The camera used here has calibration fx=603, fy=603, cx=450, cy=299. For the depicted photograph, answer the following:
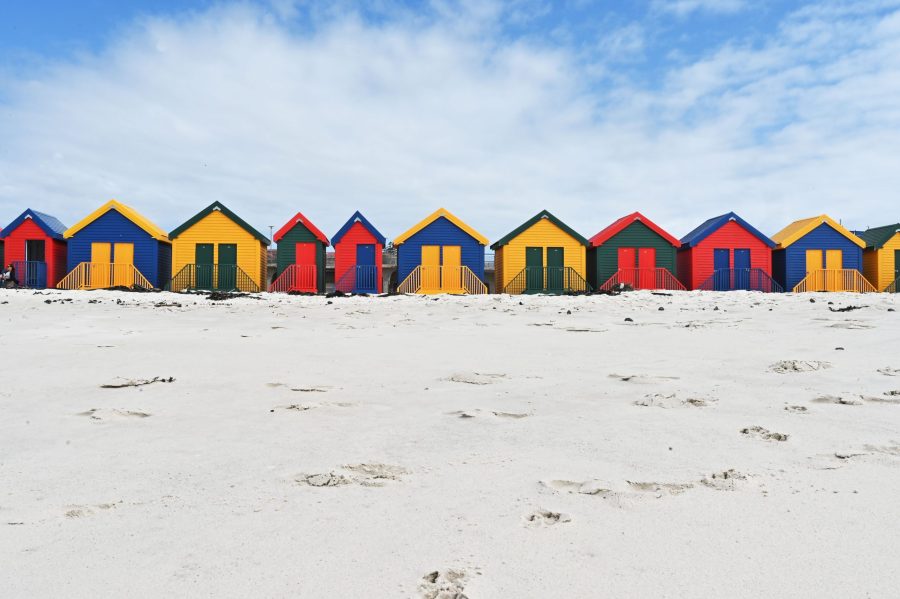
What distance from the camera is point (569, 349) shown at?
25.4 ft

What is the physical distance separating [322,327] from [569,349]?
458cm

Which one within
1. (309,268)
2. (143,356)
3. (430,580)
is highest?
(309,268)

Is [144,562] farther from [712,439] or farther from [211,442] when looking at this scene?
[712,439]

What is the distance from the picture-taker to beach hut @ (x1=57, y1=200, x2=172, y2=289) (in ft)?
79.2

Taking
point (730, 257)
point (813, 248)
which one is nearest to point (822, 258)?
point (813, 248)

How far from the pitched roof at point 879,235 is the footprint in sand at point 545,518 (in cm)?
3006

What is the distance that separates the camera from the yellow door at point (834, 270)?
25562mm

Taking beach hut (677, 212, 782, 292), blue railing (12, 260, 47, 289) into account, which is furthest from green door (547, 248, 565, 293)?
blue railing (12, 260, 47, 289)

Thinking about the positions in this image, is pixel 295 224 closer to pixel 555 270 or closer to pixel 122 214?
pixel 122 214

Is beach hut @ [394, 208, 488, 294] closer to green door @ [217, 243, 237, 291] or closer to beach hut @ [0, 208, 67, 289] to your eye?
green door @ [217, 243, 237, 291]

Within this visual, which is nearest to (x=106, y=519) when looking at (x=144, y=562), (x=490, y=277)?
(x=144, y=562)

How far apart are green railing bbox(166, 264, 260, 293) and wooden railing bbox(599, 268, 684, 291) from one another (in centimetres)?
1458

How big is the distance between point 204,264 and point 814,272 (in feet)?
83.4

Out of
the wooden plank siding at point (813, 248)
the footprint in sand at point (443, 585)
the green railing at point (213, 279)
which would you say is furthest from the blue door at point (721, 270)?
the footprint in sand at point (443, 585)
